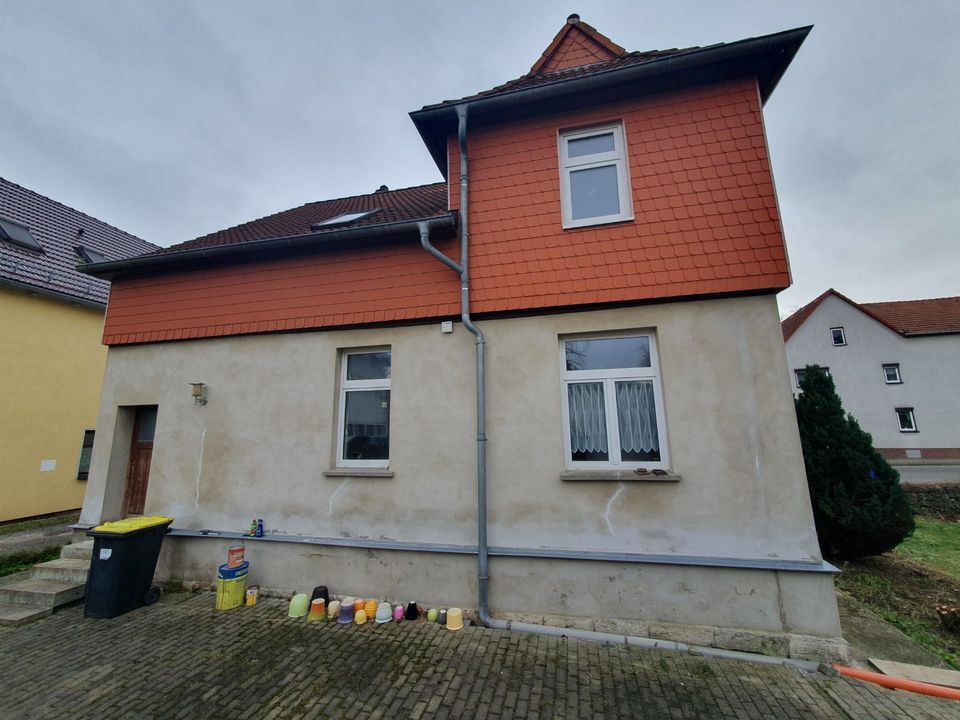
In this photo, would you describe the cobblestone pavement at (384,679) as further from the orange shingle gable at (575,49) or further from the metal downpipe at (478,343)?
the orange shingle gable at (575,49)

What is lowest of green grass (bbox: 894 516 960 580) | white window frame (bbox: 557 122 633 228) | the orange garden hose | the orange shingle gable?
green grass (bbox: 894 516 960 580)

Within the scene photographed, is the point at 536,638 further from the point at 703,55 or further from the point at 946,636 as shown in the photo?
the point at 703,55

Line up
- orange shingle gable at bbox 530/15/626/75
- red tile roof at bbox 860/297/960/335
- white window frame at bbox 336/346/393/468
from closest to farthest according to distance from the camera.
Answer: white window frame at bbox 336/346/393/468 < orange shingle gable at bbox 530/15/626/75 < red tile roof at bbox 860/297/960/335

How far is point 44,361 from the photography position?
29.1ft

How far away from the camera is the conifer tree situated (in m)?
5.54

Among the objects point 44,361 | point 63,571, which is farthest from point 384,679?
point 44,361

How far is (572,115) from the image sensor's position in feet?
16.4

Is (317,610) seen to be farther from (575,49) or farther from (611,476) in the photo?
(575,49)

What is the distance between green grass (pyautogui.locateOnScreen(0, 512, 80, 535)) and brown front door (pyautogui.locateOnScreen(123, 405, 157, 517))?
3.87 metres

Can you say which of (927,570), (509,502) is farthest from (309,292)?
(927,570)

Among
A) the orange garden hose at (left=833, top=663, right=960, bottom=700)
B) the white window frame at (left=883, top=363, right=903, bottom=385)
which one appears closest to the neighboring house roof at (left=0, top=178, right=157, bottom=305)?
the orange garden hose at (left=833, top=663, right=960, bottom=700)

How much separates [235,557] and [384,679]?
2638mm

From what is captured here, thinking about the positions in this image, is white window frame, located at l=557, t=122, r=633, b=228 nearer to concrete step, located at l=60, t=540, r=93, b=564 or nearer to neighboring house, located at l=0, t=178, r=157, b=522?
concrete step, located at l=60, t=540, r=93, b=564

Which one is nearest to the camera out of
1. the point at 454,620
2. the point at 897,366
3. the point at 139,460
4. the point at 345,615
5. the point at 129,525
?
the point at 454,620
